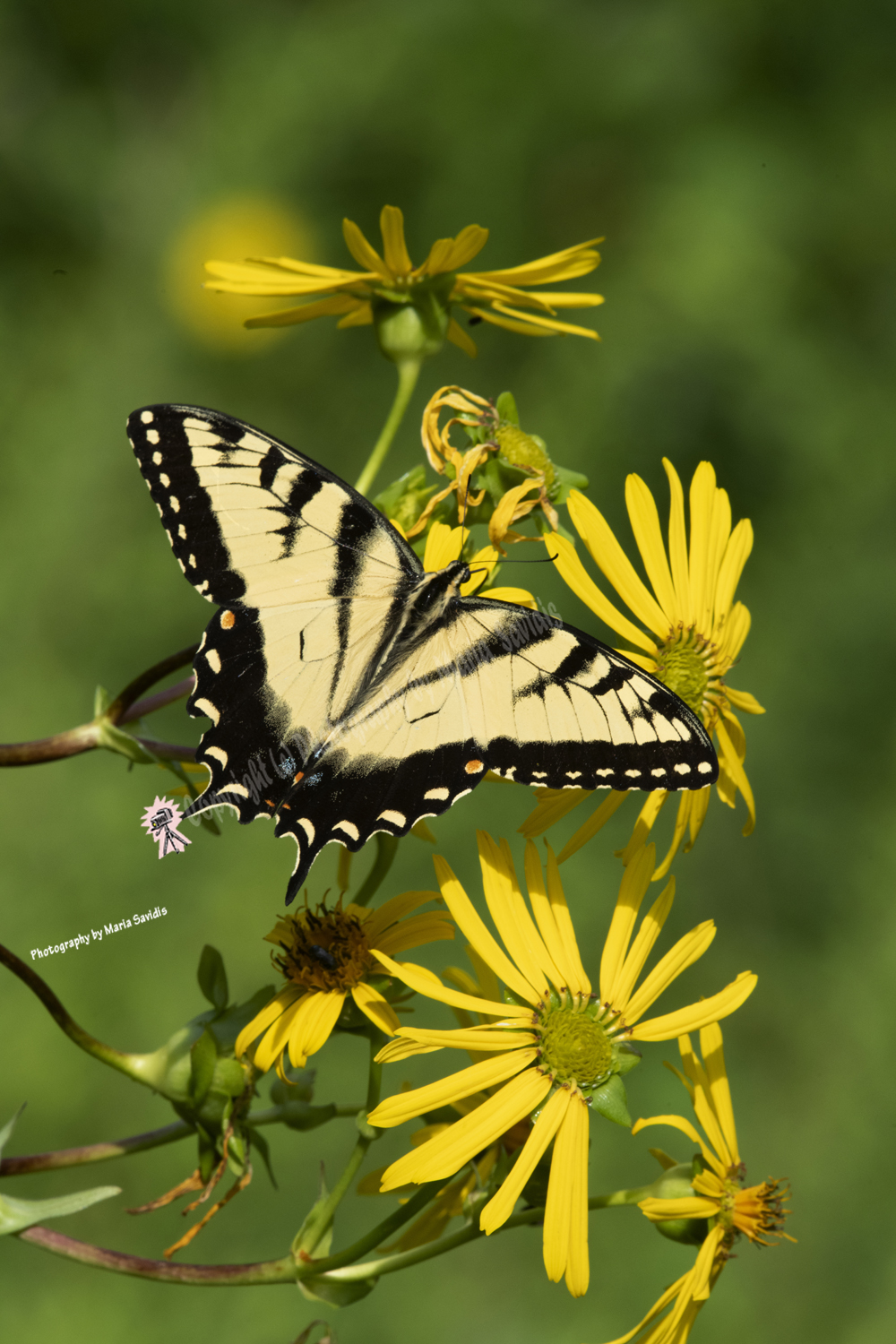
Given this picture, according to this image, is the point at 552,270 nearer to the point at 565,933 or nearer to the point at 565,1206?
the point at 565,933

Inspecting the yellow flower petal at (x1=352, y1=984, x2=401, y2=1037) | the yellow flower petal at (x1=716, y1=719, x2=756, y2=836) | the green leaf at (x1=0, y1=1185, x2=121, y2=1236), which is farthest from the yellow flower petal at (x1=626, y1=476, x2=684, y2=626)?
the green leaf at (x1=0, y1=1185, x2=121, y2=1236)

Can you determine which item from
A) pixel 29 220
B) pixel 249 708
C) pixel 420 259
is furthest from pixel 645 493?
pixel 29 220

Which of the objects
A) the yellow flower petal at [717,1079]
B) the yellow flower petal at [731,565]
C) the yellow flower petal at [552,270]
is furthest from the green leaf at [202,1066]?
the yellow flower petal at [552,270]

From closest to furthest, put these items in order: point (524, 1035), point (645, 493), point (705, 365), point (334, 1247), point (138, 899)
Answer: point (524, 1035) → point (645, 493) → point (334, 1247) → point (138, 899) → point (705, 365)

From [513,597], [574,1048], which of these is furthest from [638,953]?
[513,597]

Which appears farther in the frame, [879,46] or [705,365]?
[879,46]

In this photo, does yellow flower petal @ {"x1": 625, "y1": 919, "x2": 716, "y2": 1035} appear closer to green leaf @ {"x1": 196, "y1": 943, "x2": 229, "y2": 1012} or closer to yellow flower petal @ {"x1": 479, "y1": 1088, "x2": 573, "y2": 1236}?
yellow flower petal @ {"x1": 479, "y1": 1088, "x2": 573, "y2": 1236}

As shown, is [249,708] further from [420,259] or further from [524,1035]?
[420,259]
